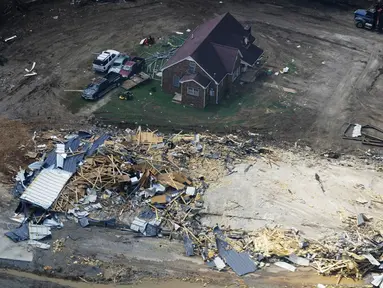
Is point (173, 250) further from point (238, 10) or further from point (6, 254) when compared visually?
point (238, 10)

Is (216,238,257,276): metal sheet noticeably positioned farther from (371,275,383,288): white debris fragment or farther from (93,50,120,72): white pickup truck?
(93,50,120,72): white pickup truck

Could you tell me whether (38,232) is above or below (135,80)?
below

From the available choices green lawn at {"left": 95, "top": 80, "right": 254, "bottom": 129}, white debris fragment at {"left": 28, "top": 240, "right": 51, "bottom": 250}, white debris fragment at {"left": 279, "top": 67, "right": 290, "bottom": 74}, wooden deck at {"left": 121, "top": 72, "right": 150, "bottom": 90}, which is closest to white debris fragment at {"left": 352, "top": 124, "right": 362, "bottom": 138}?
green lawn at {"left": 95, "top": 80, "right": 254, "bottom": 129}

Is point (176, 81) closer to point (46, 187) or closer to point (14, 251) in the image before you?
point (46, 187)

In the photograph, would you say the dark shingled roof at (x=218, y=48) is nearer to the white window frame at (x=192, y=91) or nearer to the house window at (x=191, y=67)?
the house window at (x=191, y=67)

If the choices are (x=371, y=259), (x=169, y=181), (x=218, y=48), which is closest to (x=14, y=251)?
(x=169, y=181)

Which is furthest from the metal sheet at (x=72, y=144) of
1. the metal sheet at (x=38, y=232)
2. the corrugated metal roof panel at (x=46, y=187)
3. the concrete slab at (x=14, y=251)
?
the concrete slab at (x=14, y=251)
